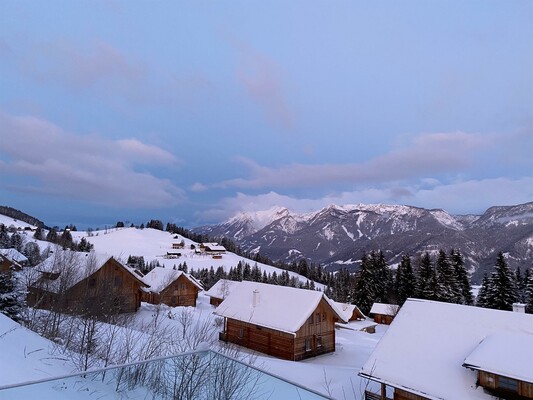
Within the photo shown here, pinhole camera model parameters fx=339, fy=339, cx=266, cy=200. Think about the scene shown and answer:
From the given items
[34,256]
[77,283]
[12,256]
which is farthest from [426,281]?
[12,256]

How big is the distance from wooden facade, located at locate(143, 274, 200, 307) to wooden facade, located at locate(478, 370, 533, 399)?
38.2 m

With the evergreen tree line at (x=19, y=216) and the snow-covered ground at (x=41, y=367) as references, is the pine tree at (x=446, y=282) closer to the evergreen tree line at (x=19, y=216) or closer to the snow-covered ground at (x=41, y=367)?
the snow-covered ground at (x=41, y=367)

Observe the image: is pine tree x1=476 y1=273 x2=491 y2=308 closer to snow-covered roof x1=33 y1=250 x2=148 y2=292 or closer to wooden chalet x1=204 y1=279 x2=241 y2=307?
wooden chalet x1=204 y1=279 x2=241 y2=307

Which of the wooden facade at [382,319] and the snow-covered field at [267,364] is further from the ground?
the snow-covered field at [267,364]

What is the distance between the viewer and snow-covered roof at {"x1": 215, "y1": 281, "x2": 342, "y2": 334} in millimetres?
23312

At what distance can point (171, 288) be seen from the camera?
1757 inches

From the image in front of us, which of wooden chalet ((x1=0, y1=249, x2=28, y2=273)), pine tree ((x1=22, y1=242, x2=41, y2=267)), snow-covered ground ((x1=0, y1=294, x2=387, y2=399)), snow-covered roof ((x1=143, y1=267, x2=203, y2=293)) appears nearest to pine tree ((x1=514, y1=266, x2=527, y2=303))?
snow-covered ground ((x1=0, y1=294, x2=387, y2=399))

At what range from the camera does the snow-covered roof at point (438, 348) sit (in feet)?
38.5

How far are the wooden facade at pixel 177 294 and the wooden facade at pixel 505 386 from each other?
125 ft

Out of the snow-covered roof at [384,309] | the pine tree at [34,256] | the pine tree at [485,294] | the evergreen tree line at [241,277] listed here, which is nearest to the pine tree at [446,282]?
the pine tree at [485,294]

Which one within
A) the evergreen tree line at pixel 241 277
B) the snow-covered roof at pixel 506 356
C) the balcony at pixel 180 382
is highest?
the balcony at pixel 180 382

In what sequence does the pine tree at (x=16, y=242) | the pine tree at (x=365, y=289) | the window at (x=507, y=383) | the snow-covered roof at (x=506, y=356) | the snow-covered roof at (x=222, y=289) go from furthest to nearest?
the pine tree at (x=16, y=242) < the pine tree at (x=365, y=289) < the snow-covered roof at (x=222, y=289) < the window at (x=507, y=383) < the snow-covered roof at (x=506, y=356)

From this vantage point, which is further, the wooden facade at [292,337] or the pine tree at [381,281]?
the pine tree at [381,281]

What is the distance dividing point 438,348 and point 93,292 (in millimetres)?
18325
